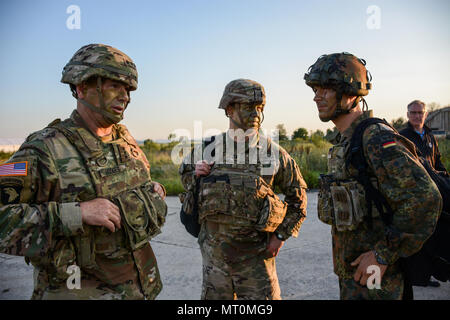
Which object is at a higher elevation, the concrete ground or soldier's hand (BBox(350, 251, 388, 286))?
soldier's hand (BBox(350, 251, 388, 286))

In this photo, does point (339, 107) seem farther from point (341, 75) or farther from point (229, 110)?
point (229, 110)

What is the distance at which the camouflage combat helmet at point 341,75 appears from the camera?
229 centimetres

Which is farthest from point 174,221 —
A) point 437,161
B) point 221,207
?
point 437,161

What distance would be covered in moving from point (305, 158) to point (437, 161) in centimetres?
742

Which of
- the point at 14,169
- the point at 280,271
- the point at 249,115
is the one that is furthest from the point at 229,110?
the point at 280,271

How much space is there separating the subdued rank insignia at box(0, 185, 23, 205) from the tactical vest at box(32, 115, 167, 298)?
0.70ft

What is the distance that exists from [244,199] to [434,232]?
1379 mm

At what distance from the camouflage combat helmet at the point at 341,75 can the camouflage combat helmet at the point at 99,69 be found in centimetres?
134

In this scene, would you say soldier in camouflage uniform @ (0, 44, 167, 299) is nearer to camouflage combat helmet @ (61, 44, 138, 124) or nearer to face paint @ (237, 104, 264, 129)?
camouflage combat helmet @ (61, 44, 138, 124)

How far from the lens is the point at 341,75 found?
2.28m

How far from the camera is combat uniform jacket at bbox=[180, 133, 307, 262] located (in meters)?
2.73

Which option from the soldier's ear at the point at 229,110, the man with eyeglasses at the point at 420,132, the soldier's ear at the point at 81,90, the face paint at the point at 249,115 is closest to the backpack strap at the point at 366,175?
the face paint at the point at 249,115

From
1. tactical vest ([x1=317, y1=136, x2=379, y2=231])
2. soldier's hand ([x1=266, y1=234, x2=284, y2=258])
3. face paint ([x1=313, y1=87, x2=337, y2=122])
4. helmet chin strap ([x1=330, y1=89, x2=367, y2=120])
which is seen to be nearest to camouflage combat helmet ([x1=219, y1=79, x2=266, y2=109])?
face paint ([x1=313, y1=87, x2=337, y2=122])

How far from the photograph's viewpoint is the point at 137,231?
2.01 meters
